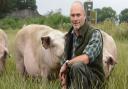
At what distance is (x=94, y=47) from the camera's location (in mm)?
6562

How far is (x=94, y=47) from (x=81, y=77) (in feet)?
1.37

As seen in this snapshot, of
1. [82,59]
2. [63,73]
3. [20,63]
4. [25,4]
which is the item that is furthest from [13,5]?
[82,59]

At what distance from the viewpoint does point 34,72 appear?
8.63m

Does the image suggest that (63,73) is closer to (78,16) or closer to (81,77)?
(81,77)

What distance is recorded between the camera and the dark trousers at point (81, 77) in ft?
21.1

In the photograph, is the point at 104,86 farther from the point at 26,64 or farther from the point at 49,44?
the point at 26,64

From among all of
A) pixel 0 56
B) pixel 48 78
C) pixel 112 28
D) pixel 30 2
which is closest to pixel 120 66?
pixel 48 78

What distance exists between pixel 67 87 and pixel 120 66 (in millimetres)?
2228

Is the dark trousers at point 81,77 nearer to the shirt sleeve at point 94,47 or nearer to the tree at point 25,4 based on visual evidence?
the shirt sleeve at point 94,47

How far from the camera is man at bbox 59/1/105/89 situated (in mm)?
6484

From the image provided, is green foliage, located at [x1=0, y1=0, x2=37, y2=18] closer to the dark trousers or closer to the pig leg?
the pig leg

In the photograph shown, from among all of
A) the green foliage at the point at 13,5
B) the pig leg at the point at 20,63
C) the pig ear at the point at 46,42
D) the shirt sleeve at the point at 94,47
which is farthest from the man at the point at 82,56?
the green foliage at the point at 13,5

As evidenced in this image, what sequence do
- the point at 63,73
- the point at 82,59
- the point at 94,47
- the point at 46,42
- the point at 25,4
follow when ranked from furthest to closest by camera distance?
the point at 25,4
the point at 46,42
the point at 63,73
the point at 94,47
the point at 82,59

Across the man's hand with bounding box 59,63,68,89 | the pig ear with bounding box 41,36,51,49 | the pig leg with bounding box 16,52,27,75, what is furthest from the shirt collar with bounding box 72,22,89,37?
the pig leg with bounding box 16,52,27,75
